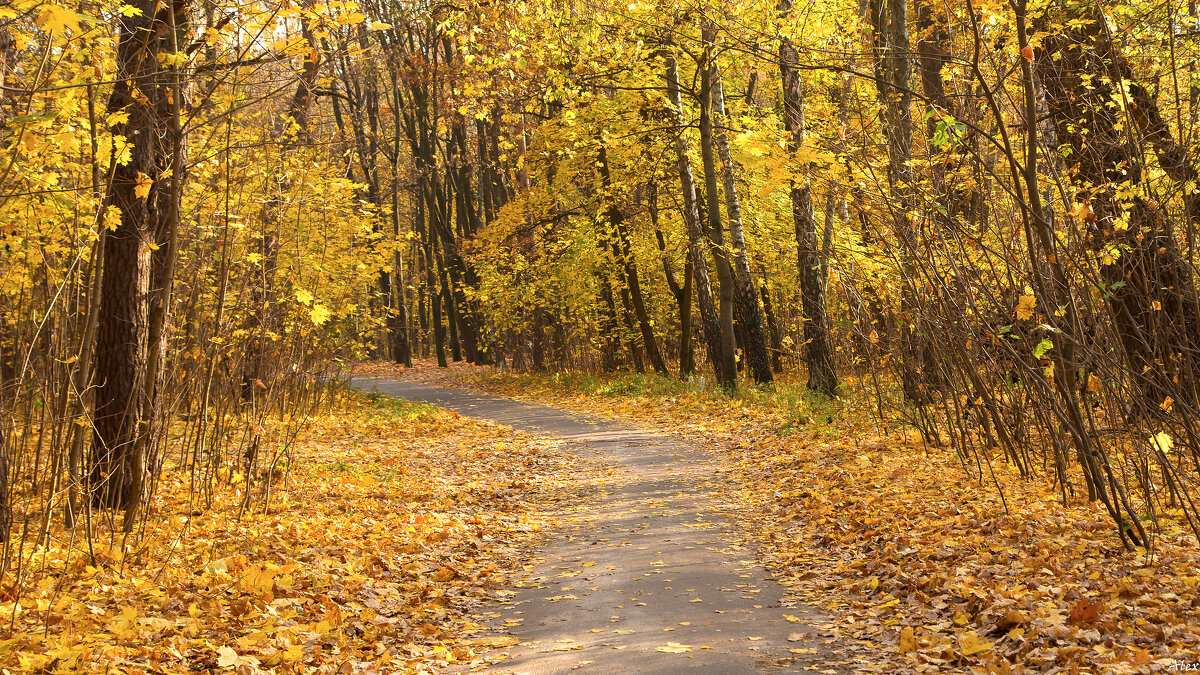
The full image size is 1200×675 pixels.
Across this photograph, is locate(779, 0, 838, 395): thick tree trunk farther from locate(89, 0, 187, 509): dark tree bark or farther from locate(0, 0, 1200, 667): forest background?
locate(89, 0, 187, 509): dark tree bark

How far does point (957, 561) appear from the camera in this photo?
5734mm

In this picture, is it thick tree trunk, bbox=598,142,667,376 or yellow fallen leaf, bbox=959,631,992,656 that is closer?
yellow fallen leaf, bbox=959,631,992,656

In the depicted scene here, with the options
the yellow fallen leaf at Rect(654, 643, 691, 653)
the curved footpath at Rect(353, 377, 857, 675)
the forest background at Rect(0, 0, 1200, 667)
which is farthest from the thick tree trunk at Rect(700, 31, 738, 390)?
the yellow fallen leaf at Rect(654, 643, 691, 653)

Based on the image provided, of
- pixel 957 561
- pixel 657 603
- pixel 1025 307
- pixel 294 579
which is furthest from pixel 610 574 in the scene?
pixel 1025 307

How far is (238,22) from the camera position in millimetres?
6465

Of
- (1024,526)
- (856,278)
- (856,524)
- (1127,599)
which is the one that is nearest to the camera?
(1127,599)

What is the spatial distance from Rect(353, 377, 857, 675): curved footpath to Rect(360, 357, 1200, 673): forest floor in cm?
27

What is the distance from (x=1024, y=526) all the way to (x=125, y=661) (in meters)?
5.65

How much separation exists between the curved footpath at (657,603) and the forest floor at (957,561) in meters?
0.27

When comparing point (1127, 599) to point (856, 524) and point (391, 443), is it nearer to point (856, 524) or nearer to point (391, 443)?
point (856, 524)

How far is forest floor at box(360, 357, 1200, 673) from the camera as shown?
166 inches

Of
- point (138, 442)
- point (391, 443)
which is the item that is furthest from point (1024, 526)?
point (391, 443)

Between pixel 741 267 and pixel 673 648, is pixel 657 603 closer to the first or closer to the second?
pixel 673 648

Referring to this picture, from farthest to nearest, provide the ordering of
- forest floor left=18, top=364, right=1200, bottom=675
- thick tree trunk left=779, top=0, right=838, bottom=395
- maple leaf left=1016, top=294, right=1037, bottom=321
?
thick tree trunk left=779, top=0, right=838, bottom=395
maple leaf left=1016, top=294, right=1037, bottom=321
forest floor left=18, top=364, right=1200, bottom=675
